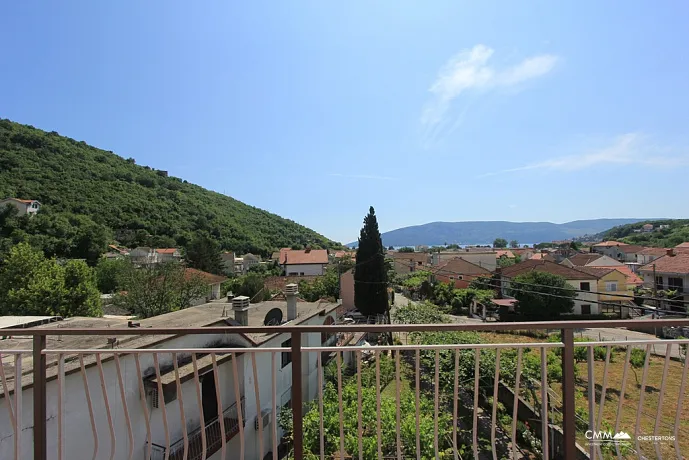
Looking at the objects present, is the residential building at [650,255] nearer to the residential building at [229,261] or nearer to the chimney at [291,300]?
the chimney at [291,300]

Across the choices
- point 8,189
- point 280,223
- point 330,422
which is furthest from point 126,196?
point 330,422

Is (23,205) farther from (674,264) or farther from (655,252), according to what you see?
(655,252)

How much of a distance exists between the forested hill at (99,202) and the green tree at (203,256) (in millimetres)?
9236

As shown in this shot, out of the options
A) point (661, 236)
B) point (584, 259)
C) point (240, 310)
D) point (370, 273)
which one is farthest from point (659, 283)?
point (661, 236)

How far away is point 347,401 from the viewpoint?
7148 mm

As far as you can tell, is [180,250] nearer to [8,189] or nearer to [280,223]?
[8,189]

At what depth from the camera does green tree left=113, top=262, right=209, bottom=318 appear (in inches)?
587

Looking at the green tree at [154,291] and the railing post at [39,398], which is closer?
the railing post at [39,398]

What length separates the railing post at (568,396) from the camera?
1531 millimetres

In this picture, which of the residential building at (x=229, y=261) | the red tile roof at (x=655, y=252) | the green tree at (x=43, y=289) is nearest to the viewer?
the green tree at (x=43, y=289)

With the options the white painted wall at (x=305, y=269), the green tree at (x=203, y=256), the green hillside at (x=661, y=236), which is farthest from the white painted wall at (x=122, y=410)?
the green hillside at (x=661, y=236)

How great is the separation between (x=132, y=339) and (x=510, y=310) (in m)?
24.4

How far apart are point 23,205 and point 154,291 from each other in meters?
32.0

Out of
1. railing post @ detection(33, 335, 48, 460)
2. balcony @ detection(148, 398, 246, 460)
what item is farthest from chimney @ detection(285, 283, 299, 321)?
railing post @ detection(33, 335, 48, 460)
